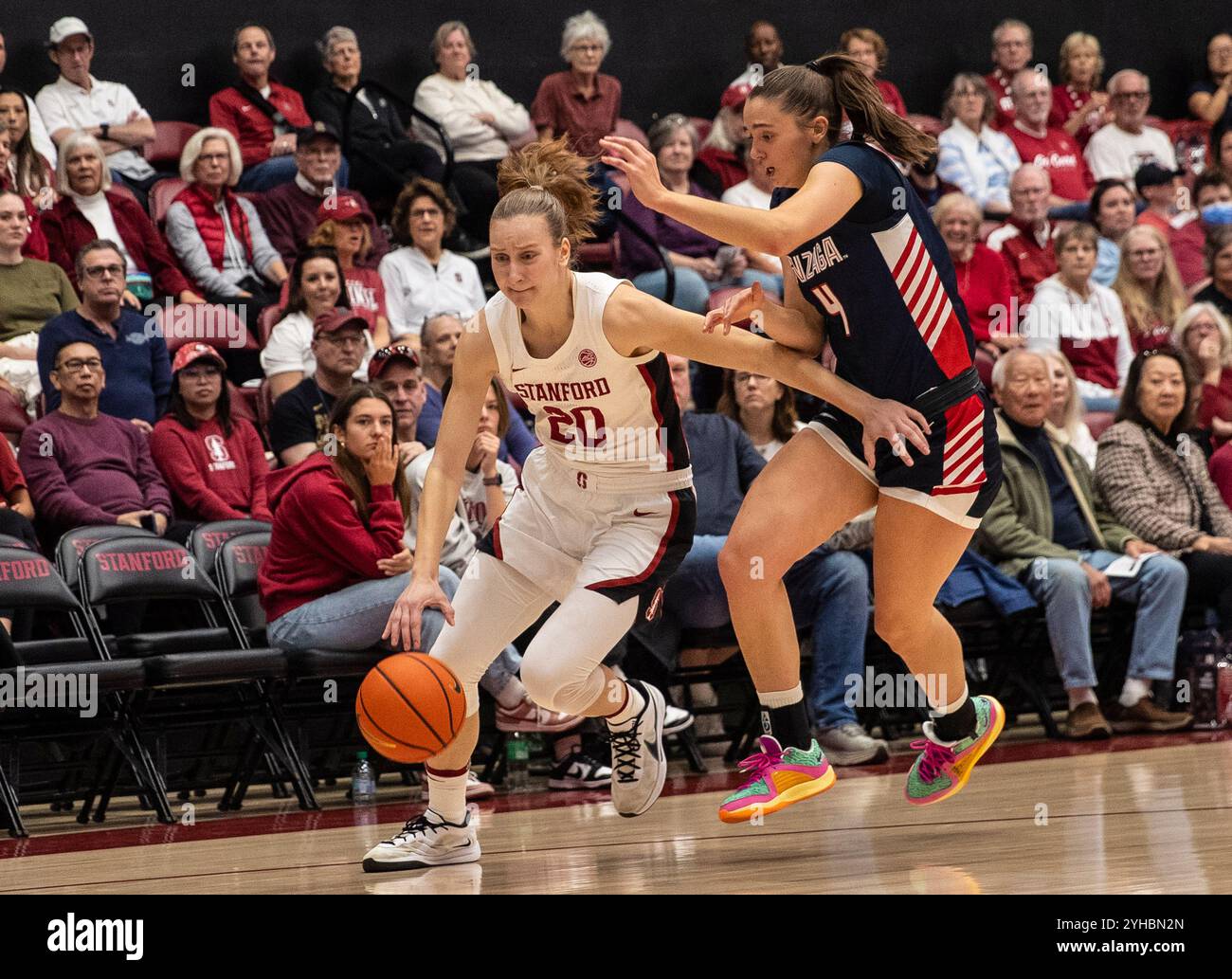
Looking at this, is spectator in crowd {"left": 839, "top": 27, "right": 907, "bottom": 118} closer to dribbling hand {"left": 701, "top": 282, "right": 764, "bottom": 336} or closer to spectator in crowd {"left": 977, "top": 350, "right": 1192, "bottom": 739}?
spectator in crowd {"left": 977, "top": 350, "right": 1192, "bottom": 739}

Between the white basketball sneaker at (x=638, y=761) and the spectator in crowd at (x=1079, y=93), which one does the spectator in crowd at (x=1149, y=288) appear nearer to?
the spectator in crowd at (x=1079, y=93)

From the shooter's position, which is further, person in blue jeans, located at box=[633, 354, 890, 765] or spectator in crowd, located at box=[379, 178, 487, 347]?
spectator in crowd, located at box=[379, 178, 487, 347]

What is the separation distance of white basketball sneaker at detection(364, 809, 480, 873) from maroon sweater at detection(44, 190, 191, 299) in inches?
188

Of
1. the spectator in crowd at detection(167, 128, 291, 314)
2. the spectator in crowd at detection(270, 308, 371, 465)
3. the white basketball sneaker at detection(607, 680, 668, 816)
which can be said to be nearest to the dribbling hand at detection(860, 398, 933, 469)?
the white basketball sneaker at detection(607, 680, 668, 816)

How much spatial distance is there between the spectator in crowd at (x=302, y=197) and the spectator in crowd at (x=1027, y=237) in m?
3.94

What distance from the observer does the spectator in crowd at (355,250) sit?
328 inches

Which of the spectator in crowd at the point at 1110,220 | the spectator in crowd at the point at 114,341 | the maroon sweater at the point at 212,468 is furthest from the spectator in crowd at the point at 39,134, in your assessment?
the spectator in crowd at the point at 1110,220

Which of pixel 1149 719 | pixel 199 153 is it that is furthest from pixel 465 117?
pixel 1149 719

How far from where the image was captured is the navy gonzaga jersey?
4.11 meters

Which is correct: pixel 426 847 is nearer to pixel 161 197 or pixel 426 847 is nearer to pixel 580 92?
pixel 161 197
